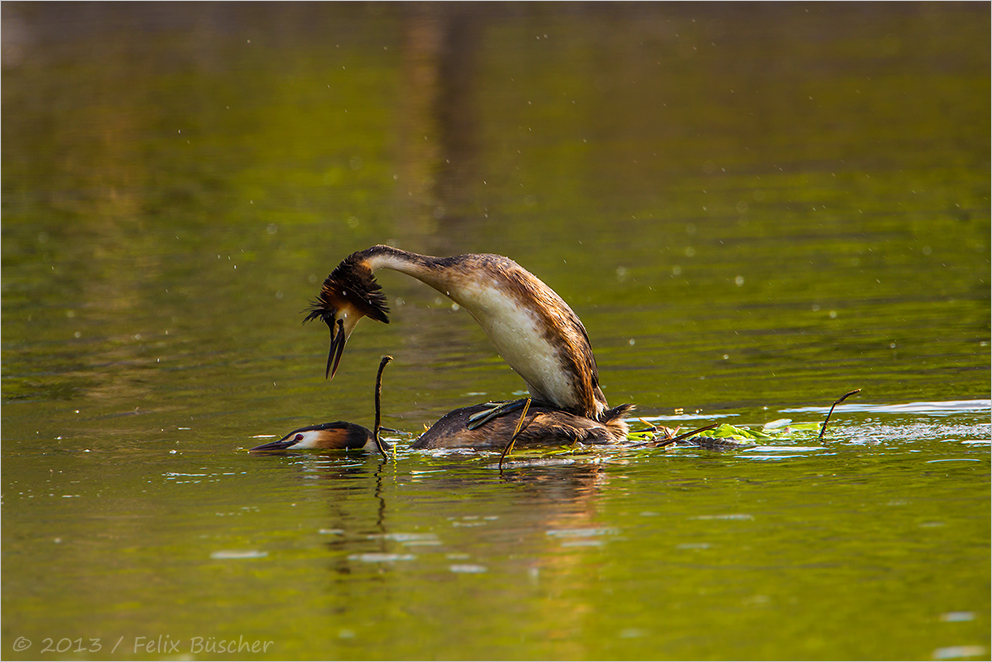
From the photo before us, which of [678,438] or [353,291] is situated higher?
[353,291]

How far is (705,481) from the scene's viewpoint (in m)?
10.0

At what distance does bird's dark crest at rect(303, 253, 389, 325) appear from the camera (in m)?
11.1

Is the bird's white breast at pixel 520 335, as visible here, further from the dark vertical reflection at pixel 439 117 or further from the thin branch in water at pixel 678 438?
Answer: the dark vertical reflection at pixel 439 117

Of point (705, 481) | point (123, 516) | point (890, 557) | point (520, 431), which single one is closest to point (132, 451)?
point (123, 516)

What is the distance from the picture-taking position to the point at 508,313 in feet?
35.6

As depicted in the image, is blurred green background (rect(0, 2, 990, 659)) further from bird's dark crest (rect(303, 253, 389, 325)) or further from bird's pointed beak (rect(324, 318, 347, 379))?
bird's dark crest (rect(303, 253, 389, 325))

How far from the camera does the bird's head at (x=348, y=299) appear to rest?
1110 cm

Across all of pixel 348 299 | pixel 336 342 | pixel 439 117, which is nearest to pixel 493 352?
pixel 336 342

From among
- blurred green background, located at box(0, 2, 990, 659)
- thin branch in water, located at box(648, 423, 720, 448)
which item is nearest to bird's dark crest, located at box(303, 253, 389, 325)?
blurred green background, located at box(0, 2, 990, 659)

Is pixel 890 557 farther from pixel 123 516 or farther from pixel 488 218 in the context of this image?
pixel 488 218

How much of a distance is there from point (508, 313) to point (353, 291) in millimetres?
1154

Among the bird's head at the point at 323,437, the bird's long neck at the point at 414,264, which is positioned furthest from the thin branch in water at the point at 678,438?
the bird's head at the point at 323,437

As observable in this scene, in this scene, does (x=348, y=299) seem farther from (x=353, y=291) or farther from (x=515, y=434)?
(x=515, y=434)

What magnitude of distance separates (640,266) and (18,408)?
8582mm
